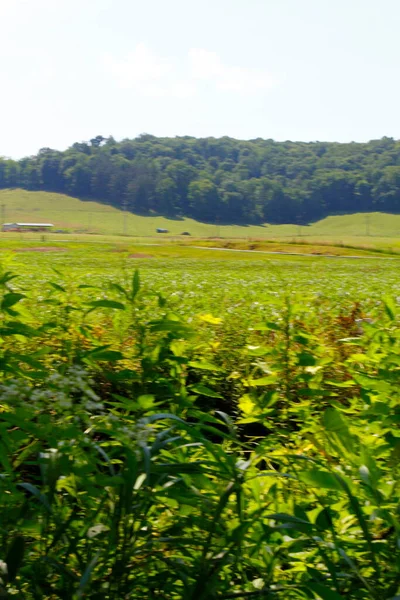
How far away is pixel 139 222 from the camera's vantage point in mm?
160500

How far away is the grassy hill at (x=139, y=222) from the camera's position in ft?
497

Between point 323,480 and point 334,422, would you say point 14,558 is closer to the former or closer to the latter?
point 323,480

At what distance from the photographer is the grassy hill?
15150 cm

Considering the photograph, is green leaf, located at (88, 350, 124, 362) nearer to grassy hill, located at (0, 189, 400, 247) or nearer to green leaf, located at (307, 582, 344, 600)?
green leaf, located at (307, 582, 344, 600)

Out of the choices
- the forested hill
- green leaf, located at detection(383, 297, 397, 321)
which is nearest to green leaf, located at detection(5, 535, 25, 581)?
green leaf, located at detection(383, 297, 397, 321)

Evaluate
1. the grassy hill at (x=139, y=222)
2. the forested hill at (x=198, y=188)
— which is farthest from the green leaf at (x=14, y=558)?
the forested hill at (x=198, y=188)

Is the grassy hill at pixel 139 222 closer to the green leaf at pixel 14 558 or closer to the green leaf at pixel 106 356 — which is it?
the green leaf at pixel 106 356

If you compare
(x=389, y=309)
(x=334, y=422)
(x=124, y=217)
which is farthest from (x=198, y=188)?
(x=334, y=422)

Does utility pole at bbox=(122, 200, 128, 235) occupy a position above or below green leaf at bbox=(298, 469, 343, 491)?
above

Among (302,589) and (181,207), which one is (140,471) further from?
(181,207)

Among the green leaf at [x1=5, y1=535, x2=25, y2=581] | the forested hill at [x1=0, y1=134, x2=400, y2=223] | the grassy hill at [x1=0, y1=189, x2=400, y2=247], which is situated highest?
the forested hill at [x1=0, y1=134, x2=400, y2=223]

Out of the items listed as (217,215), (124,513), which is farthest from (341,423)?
(217,215)

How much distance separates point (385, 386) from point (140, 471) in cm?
100

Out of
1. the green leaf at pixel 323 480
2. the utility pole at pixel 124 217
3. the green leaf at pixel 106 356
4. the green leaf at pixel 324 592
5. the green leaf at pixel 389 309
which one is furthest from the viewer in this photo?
the utility pole at pixel 124 217
